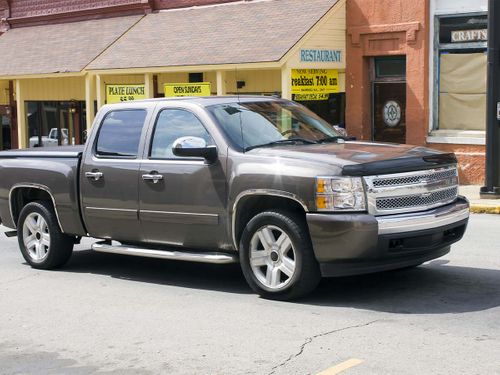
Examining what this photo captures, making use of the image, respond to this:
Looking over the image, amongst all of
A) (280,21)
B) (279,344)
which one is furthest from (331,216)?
(280,21)

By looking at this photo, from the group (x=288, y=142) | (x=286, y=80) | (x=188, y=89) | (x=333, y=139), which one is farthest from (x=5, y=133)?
(x=288, y=142)

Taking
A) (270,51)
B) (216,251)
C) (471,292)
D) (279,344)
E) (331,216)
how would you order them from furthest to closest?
1. (270,51)
2. (216,251)
3. (471,292)
4. (331,216)
5. (279,344)

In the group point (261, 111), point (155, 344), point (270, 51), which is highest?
point (270, 51)

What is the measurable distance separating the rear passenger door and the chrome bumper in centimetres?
264

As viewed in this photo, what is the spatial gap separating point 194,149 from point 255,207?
0.75 meters

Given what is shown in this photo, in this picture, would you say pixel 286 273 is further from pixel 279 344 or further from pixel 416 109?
pixel 416 109

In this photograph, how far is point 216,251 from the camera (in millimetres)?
8000

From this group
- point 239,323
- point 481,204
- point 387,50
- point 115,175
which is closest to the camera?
point 239,323

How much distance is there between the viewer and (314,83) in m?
19.5

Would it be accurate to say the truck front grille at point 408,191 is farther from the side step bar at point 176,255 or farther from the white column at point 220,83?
the white column at point 220,83

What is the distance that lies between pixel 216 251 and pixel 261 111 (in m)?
1.44

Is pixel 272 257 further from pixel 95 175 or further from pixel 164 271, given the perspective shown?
pixel 95 175

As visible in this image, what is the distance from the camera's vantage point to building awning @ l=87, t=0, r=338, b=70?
19.0 meters

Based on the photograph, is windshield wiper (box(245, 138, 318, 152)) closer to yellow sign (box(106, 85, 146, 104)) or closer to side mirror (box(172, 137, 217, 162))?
side mirror (box(172, 137, 217, 162))
